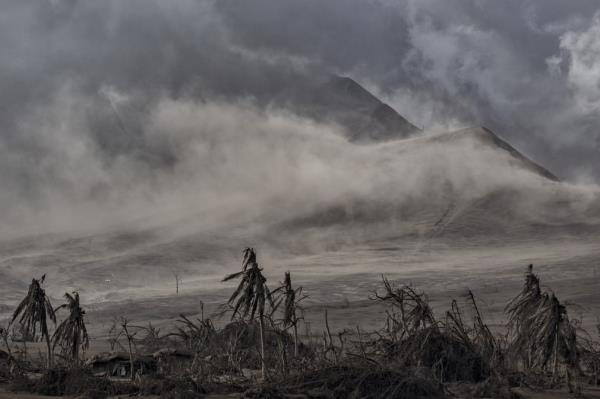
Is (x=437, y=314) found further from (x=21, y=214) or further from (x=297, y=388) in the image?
(x=21, y=214)

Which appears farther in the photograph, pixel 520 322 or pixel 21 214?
pixel 21 214

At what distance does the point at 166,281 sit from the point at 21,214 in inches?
2833

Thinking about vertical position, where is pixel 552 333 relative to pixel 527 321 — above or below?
below

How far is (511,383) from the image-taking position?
25.7 m

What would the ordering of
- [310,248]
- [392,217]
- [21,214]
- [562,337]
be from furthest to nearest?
[21,214], [392,217], [310,248], [562,337]

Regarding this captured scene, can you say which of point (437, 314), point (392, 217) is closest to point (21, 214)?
point (392, 217)

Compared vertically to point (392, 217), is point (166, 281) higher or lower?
lower

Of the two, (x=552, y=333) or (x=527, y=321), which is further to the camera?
(x=527, y=321)

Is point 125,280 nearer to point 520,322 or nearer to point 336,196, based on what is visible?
point 336,196

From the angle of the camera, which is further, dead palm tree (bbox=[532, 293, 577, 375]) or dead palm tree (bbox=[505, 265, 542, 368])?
dead palm tree (bbox=[505, 265, 542, 368])

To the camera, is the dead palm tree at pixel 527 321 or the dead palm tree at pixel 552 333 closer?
the dead palm tree at pixel 552 333

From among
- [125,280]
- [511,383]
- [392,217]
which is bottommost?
[511,383]

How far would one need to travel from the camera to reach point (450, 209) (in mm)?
170000

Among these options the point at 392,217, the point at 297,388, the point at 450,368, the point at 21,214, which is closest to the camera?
the point at 297,388
